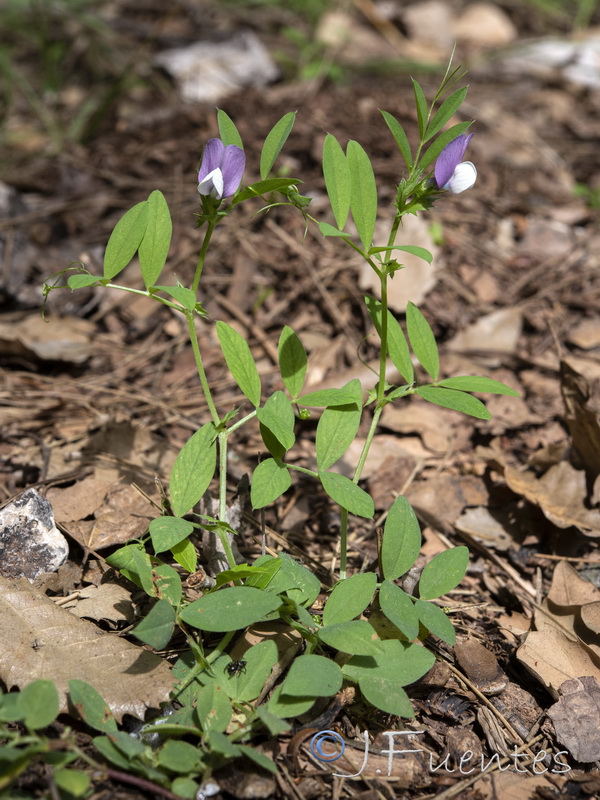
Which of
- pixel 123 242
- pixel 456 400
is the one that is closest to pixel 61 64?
pixel 123 242

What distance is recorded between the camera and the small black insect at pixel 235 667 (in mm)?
1493

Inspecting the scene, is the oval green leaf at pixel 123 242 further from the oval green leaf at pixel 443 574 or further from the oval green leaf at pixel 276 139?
the oval green leaf at pixel 443 574

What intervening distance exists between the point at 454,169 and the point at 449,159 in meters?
0.03

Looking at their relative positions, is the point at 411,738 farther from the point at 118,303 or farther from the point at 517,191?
the point at 517,191

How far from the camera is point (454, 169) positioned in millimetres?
1460

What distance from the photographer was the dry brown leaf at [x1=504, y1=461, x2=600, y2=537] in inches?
81.4

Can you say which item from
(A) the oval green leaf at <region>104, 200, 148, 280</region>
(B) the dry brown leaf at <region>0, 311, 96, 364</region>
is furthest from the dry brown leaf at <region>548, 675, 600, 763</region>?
(B) the dry brown leaf at <region>0, 311, 96, 364</region>

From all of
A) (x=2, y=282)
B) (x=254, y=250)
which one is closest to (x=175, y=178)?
(x=254, y=250)

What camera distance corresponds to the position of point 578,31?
5.66 meters

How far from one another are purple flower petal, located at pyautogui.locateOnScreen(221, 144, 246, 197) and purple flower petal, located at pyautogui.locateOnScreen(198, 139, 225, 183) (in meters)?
0.01

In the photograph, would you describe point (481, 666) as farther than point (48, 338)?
No

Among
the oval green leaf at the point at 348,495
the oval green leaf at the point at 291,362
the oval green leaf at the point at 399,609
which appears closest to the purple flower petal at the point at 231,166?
the oval green leaf at the point at 291,362

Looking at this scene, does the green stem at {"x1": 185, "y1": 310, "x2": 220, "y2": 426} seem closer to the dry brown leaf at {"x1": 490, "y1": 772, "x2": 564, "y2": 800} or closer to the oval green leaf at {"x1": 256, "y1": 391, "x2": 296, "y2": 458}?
the oval green leaf at {"x1": 256, "y1": 391, "x2": 296, "y2": 458}

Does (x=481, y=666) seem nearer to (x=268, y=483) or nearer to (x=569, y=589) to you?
(x=569, y=589)
